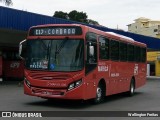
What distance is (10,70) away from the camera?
126ft

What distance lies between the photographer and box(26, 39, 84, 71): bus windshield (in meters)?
13.4

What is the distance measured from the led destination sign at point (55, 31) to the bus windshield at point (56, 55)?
0.27 metres

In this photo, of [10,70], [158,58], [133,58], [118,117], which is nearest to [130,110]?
[118,117]

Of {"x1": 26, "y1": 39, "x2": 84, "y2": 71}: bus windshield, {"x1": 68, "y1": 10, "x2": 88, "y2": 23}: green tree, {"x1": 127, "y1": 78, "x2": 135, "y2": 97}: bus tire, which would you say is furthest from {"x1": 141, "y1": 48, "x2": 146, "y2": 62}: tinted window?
{"x1": 68, "y1": 10, "x2": 88, "y2": 23}: green tree

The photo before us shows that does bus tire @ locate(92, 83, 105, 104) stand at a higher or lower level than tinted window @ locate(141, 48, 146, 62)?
lower

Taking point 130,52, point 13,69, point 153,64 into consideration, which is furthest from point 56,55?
point 153,64

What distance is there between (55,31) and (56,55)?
92 cm

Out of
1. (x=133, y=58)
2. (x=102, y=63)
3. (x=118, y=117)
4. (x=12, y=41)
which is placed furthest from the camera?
(x=12, y=41)

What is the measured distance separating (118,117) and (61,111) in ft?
6.51

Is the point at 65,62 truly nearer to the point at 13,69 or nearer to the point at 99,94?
the point at 99,94

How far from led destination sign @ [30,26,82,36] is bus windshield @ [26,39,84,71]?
268 millimetres

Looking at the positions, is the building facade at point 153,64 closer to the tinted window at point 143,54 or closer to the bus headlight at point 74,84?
the tinted window at point 143,54

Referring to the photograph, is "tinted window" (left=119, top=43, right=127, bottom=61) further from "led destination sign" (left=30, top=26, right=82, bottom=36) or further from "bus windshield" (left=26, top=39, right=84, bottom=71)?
"bus windshield" (left=26, top=39, right=84, bottom=71)

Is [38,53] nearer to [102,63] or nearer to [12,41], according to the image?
[102,63]
